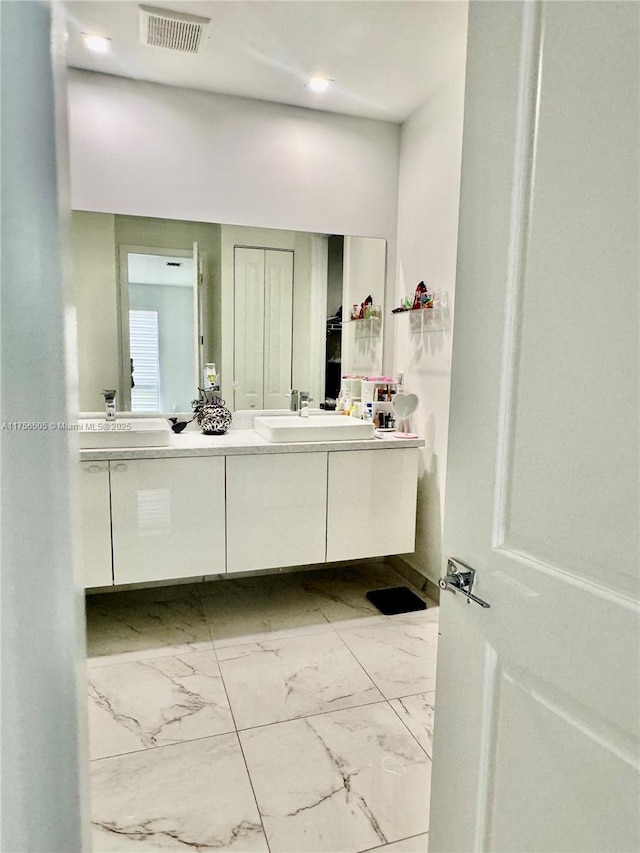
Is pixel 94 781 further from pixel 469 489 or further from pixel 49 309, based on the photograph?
pixel 49 309

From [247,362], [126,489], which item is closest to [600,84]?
[126,489]

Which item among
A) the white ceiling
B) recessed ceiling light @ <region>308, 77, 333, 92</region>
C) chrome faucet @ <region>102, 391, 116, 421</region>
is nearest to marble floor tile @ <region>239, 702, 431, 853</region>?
chrome faucet @ <region>102, 391, 116, 421</region>

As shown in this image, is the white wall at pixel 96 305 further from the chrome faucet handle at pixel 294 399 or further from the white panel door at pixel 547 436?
the white panel door at pixel 547 436

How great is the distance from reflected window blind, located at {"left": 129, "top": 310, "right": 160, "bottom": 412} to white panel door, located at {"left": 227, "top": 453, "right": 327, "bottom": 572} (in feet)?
2.16

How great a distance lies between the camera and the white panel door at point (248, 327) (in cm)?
281

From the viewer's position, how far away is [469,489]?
96 cm

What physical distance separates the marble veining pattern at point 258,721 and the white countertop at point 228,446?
87 centimetres

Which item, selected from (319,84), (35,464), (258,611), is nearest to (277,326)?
(319,84)

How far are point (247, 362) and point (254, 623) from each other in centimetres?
137

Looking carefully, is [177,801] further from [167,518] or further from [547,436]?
[547,436]

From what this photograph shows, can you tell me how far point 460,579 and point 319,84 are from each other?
8.20 feet

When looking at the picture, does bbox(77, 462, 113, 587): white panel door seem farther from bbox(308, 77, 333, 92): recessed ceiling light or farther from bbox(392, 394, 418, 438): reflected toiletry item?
bbox(308, 77, 333, 92): recessed ceiling light

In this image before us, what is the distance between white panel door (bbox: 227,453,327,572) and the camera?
2.42 metres

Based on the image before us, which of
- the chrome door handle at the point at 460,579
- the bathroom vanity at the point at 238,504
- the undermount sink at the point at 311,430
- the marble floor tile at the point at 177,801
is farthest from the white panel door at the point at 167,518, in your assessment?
the chrome door handle at the point at 460,579
